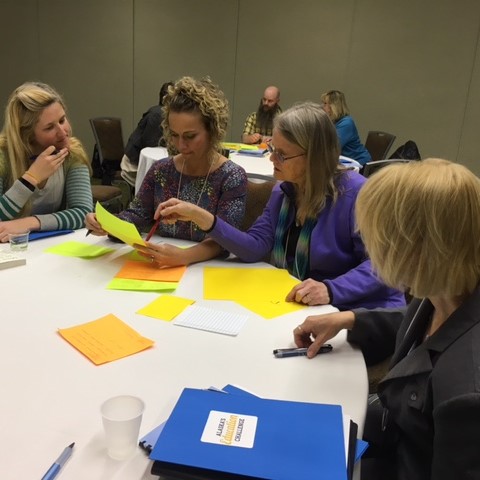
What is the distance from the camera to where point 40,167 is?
1954mm

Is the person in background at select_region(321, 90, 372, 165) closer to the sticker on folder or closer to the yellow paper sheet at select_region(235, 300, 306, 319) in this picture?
the yellow paper sheet at select_region(235, 300, 306, 319)

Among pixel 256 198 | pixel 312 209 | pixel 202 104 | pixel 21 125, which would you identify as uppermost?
pixel 202 104

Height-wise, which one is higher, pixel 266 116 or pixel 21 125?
pixel 21 125

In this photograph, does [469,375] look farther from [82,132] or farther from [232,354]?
[82,132]

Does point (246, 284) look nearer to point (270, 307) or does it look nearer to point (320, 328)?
point (270, 307)

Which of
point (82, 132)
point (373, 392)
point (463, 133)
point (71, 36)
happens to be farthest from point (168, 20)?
point (373, 392)

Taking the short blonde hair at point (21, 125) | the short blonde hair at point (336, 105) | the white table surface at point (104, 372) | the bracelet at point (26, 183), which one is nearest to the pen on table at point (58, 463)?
the white table surface at point (104, 372)

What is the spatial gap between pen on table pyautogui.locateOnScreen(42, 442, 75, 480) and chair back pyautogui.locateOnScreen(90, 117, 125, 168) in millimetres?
4641

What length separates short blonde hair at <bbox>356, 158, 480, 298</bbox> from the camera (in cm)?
87

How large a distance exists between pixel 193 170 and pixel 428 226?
1.34 meters

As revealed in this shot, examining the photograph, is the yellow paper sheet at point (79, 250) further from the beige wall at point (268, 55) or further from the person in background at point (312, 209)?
the beige wall at point (268, 55)

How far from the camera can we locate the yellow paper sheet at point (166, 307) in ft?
4.35

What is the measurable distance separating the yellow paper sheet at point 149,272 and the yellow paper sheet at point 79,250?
0.14 meters

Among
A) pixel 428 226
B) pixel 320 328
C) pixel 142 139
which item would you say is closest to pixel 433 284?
pixel 428 226
